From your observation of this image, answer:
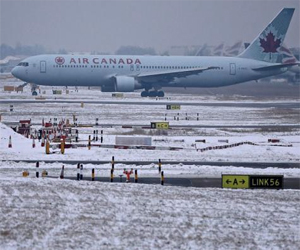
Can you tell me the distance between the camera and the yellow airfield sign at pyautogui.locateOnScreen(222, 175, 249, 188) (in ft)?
74.6

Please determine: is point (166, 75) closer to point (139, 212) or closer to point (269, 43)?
point (269, 43)

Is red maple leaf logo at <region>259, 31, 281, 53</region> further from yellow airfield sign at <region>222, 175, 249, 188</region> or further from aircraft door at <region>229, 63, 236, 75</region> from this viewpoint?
yellow airfield sign at <region>222, 175, 249, 188</region>

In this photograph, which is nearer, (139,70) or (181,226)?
(181,226)

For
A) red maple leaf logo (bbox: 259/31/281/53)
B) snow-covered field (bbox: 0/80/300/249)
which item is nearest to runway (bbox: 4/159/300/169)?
snow-covered field (bbox: 0/80/300/249)

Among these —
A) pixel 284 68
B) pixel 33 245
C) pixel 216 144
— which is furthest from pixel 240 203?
pixel 284 68

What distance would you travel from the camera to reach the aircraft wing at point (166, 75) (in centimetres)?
8075

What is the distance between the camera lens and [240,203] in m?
19.9

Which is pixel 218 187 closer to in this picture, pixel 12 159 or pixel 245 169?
pixel 245 169

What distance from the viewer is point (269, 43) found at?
89.0m

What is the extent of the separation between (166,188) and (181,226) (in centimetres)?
465

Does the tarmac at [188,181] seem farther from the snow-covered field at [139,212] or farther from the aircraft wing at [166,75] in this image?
the aircraft wing at [166,75]

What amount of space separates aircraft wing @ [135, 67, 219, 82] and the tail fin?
8686mm

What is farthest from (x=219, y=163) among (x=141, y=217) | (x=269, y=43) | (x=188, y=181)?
(x=269, y=43)

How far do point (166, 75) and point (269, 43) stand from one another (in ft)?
53.7
